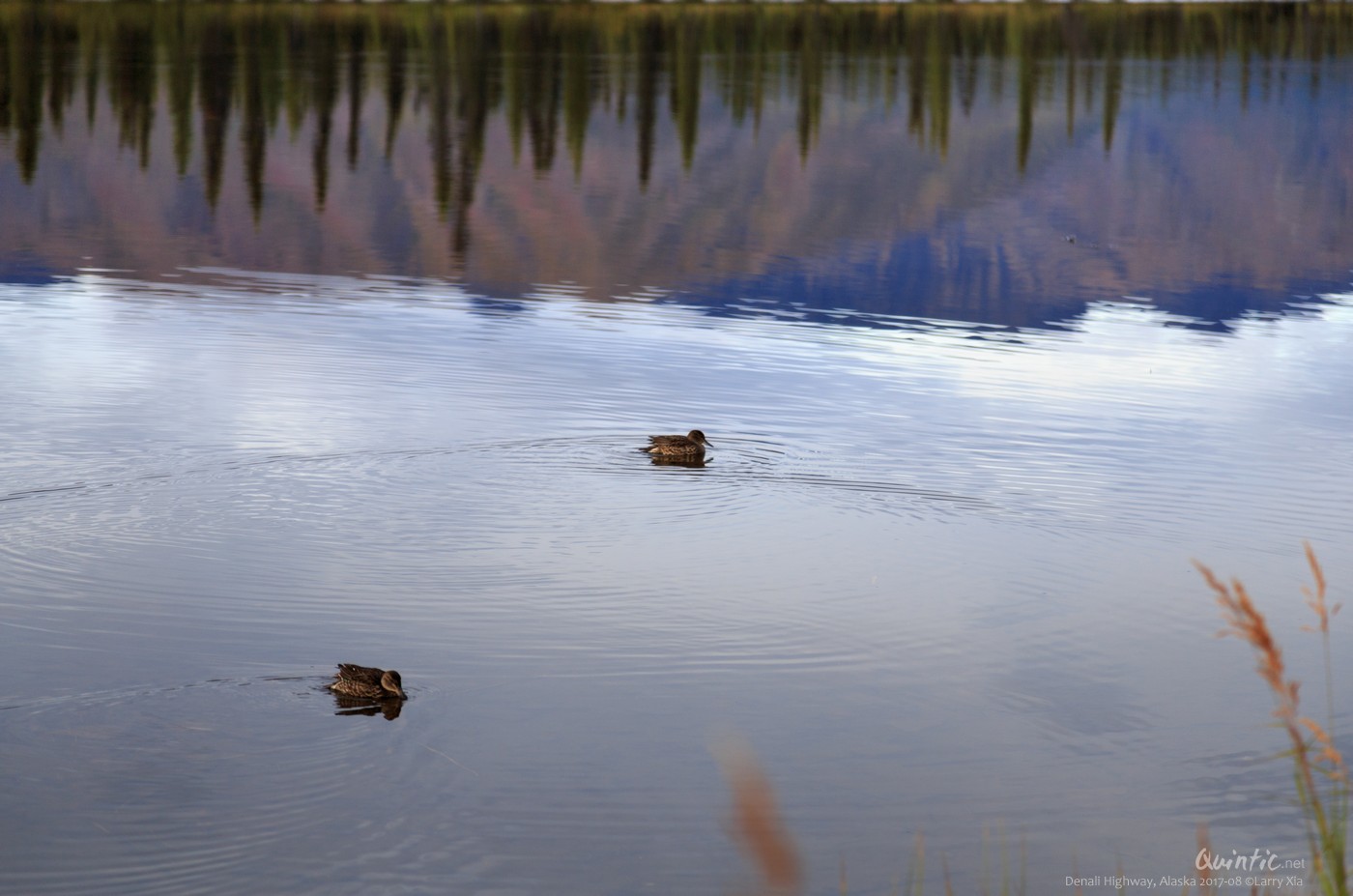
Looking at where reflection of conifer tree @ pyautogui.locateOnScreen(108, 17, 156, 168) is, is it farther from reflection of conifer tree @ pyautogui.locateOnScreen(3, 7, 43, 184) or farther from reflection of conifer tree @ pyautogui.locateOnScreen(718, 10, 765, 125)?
reflection of conifer tree @ pyautogui.locateOnScreen(718, 10, 765, 125)

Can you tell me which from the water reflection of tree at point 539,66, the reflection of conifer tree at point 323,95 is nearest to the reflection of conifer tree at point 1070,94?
the water reflection of tree at point 539,66

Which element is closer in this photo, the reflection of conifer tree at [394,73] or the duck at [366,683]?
the duck at [366,683]

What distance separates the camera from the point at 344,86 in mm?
66500

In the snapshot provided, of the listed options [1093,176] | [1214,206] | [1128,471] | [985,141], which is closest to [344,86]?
[985,141]

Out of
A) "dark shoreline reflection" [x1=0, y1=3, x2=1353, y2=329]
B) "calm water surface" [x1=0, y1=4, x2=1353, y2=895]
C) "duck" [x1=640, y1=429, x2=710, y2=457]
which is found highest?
"dark shoreline reflection" [x1=0, y1=3, x2=1353, y2=329]

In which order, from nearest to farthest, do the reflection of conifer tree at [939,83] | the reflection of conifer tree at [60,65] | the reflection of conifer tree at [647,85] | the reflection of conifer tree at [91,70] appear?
the reflection of conifer tree at [647,85] → the reflection of conifer tree at [939,83] → the reflection of conifer tree at [91,70] → the reflection of conifer tree at [60,65]

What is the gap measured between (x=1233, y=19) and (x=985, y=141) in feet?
339

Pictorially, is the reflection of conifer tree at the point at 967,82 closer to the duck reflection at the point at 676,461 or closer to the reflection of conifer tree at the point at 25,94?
the reflection of conifer tree at the point at 25,94

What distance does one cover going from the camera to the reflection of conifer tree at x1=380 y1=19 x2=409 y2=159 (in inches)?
1972

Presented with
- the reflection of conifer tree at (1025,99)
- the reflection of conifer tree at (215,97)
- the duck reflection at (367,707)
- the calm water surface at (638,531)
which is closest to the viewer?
the calm water surface at (638,531)

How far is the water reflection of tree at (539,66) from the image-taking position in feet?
164

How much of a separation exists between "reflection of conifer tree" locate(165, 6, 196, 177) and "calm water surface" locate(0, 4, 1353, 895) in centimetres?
984

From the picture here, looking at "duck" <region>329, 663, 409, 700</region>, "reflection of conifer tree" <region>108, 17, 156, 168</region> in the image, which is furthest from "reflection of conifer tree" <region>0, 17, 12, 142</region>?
"duck" <region>329, 663, 409, 700</region>

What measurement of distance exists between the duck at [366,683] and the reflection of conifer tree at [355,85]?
128 feet
